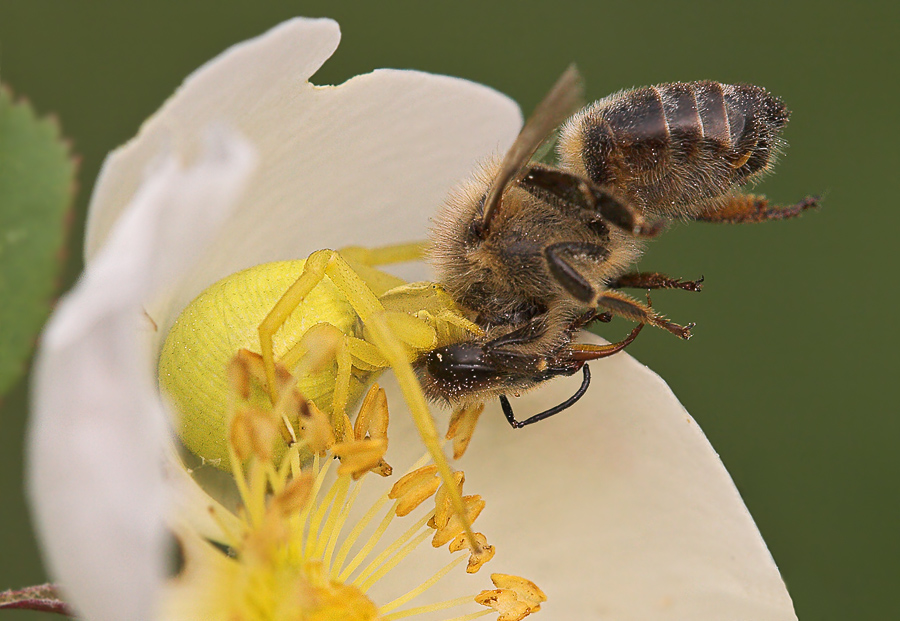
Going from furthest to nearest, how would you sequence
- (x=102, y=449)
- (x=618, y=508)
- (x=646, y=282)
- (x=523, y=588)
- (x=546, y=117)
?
(x=618, y=508), (x=523, y=588), (x=646, y=282), (x=546, y=117), (x=102, y=449)

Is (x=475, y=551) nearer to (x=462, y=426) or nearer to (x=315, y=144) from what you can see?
(x=462, y=426)

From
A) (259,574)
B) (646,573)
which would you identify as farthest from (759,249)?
(259,574)

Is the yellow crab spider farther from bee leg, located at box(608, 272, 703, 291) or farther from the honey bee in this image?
bee leg, located at box(608, 272, 703, 291)

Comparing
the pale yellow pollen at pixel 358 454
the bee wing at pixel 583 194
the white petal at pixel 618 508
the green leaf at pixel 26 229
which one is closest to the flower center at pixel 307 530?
the pale yellow pollen at pixel 358 454

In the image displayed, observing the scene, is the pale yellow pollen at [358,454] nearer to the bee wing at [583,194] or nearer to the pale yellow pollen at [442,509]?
the pale yellow pollen at [442,509]

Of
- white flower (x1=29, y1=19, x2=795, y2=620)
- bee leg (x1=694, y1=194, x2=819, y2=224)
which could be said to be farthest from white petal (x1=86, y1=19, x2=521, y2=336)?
bee leg (x1=694, y1=194, x2=819, y2=224)

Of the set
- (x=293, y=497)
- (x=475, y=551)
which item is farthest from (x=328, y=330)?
(x=475, y=551)
